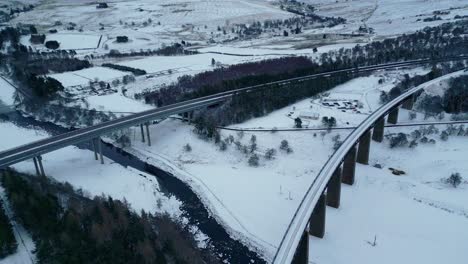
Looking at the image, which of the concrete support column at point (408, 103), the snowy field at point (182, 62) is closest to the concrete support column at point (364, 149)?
the concrete support column at point (408, 103)

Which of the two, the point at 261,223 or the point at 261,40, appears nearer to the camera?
the point at 261,223

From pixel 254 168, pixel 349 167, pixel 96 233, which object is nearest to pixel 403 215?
pixel 349 167

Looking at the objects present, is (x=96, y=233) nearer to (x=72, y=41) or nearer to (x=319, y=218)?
(x=319, y=218)

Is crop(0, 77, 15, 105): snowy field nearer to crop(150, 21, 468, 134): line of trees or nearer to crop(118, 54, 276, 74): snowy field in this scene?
crop(118, 54, 276, 74): snowy field

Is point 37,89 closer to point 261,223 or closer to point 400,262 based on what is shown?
point 261,223

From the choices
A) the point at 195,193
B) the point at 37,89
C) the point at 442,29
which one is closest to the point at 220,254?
the point at 195,193

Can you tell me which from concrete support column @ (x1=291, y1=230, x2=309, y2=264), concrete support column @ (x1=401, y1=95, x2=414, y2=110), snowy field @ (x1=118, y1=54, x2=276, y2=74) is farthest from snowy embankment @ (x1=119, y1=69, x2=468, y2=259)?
snowy field @ (x1=118, y1=54, x2=276, y2=74)

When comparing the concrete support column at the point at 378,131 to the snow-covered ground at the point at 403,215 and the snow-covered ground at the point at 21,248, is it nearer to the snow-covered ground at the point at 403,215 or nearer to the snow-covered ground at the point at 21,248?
the snow-covered ground at the point at 403,215

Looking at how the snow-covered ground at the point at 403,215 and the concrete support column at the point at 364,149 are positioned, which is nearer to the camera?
the snow-covered ground at the point at 403,215
